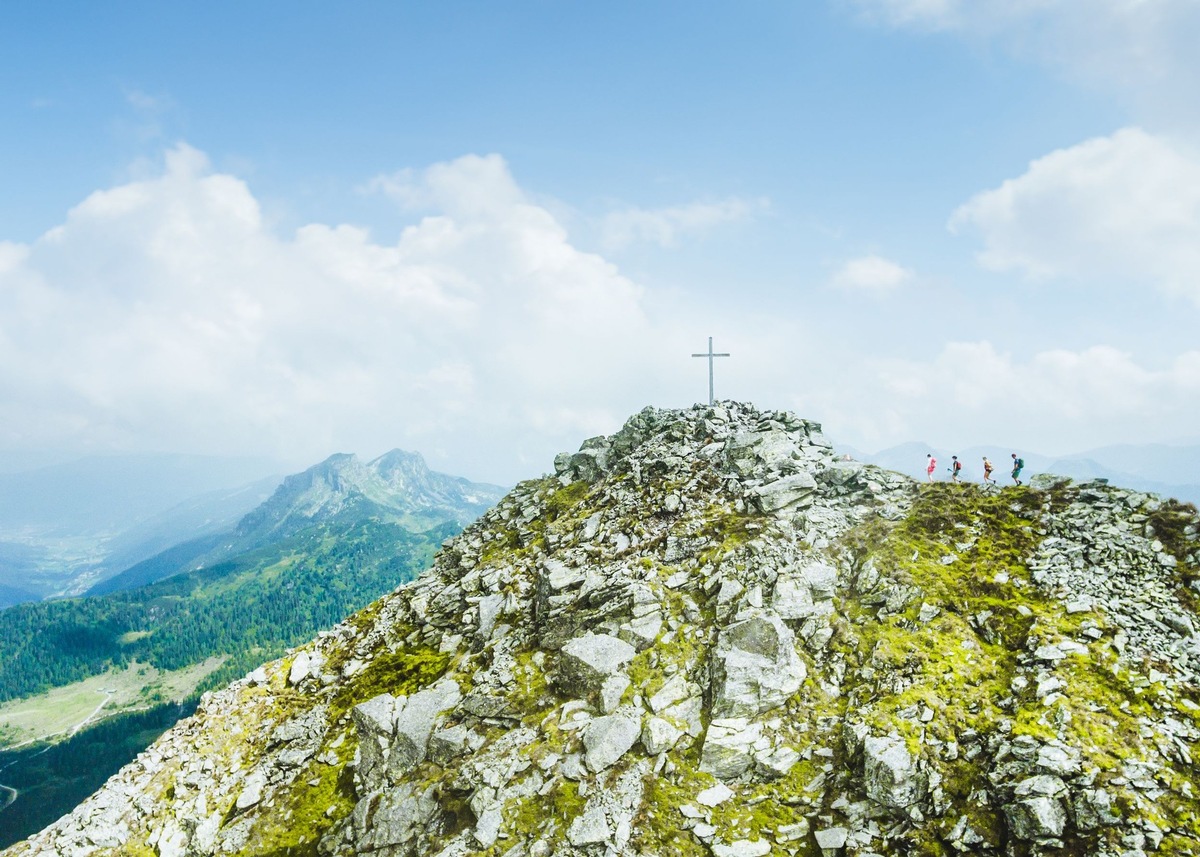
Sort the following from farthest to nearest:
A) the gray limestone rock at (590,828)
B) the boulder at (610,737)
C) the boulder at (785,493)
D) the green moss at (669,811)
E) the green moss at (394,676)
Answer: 1. the boulder at (785,493)
2. the green moss at (394,676)
3. the boulder at (610,737)
4. the gray limestone rock at (590,828)
5. the green moss at (669,811)

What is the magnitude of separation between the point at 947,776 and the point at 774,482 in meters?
16.8

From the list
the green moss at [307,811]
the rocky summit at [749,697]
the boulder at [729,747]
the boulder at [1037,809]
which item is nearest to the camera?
the boulder at [1037,809]

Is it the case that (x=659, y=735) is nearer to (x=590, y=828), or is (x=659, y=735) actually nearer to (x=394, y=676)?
(x=590, y=828)

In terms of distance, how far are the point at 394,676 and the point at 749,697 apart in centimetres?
2059

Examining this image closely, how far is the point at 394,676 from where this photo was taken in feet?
104

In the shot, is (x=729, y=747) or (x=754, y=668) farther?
(x=754, y=668)

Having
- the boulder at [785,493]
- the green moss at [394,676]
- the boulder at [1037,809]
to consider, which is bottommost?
the green moss at [394,676]

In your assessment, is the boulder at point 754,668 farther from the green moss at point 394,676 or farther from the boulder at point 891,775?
the green moss at point 394,676

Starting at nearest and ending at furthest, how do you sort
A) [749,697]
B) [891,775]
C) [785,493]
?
[891,775] → [749,697] → [785,493]

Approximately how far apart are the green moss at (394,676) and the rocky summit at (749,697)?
158 mm

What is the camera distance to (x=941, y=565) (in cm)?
2616

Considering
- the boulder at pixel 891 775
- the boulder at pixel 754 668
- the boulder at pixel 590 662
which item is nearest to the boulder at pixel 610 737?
the boulder at pixel 590 662

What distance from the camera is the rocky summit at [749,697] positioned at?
57.5 feet

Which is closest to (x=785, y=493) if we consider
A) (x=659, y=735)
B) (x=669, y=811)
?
(x=659, y=735)
